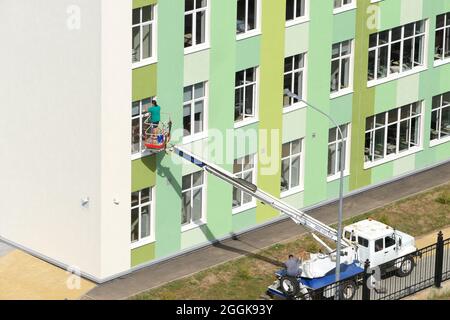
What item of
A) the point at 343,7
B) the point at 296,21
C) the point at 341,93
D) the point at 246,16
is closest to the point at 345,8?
the point at 343,7

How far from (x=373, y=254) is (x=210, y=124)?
808cm

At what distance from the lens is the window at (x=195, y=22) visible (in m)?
61.1

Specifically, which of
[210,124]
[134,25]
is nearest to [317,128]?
[210,124]

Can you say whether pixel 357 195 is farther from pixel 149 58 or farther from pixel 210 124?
pixel 149 58

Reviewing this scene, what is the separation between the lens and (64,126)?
59.7 metres

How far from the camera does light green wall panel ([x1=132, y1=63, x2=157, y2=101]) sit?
5938 cm

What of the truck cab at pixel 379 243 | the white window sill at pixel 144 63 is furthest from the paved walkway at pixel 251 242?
the white window sill at pixel 144 63

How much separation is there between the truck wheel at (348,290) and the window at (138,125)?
29.8ft

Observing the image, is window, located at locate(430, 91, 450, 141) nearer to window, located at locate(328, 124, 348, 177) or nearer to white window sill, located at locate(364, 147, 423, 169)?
white window sill, located at locate(364, 147, 423, 169)

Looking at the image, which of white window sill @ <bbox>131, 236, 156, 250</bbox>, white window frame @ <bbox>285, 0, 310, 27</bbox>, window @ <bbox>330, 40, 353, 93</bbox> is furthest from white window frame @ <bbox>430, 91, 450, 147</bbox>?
white window sill @ <bbox>131, 236, 156, 250</bbox>

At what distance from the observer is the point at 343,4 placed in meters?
67.2

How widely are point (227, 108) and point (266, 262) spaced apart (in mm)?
6209

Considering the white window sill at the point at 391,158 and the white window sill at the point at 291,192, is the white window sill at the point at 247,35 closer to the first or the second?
the white window sill at the point at 291,192

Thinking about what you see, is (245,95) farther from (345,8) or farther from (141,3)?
(141,3)
